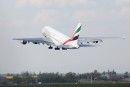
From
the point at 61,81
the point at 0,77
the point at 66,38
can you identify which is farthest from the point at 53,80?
the point at 0,77

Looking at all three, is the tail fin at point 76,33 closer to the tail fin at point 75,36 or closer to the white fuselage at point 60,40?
the tail fin at point 75,36

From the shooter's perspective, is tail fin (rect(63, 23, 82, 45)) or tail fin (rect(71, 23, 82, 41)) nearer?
tail fin (rect(63, 23, 82, 45))

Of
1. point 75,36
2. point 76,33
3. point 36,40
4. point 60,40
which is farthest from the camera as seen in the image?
point 36,40

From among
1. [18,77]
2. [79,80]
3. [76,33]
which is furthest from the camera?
[79,80]

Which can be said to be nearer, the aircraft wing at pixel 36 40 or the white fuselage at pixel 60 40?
the white fuselage at pixel 60 40

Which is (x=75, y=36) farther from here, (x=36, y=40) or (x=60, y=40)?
(x=36, y=40)

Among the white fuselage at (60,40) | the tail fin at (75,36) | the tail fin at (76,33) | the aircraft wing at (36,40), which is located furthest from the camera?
the aircraft wing at (36,40)

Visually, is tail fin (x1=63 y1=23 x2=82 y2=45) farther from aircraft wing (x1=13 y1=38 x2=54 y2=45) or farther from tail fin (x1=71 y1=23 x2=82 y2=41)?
aircraft wing (x1=13 y1=38 x2=54 y2=45)

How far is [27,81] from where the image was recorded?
171375 mm

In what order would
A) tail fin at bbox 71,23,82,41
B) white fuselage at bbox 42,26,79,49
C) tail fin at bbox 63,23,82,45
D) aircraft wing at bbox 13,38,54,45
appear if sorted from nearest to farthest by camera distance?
white fuselage at bbox 42,26,79,49
tail fin at bbox 63,23,82,45
tail fin at bbox 71,23,82,41
aircraft wing at bbox 13,38,54,45

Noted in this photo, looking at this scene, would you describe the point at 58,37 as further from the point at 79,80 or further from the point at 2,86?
the point at 2,86

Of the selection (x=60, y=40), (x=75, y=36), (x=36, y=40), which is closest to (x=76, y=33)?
(x=75, y=36)

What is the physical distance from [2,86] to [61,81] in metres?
60.5

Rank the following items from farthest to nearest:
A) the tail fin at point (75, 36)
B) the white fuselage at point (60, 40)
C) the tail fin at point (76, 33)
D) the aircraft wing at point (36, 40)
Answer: the aircraft wing at point (36, 40)
the tail fin at point (76, 33)
the tail fin at point (75, 36)
the white fuselage at point (60, 40)
